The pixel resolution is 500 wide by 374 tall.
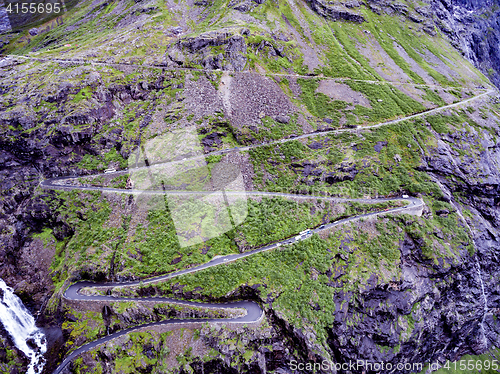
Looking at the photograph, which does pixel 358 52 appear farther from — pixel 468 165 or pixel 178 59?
pixel 178 59

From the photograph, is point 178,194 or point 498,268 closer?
point 178,194

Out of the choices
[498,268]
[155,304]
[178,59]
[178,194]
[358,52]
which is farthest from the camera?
[358,52]

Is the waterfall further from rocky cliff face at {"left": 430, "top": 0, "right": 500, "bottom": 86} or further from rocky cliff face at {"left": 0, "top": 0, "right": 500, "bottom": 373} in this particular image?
rocky cliff face at {"left": 430, "top": 0, "right": 500, "bottom": 86}

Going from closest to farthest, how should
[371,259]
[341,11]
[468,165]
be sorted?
[371,259] < [468,165] < [341,11]

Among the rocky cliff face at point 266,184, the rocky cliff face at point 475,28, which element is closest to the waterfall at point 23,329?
the rocky cliff face at point 266,184

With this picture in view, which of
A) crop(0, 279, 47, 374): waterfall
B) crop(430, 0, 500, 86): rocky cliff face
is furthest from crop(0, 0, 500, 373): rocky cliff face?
crop(430, 0, 500, 86): rocky cliff face

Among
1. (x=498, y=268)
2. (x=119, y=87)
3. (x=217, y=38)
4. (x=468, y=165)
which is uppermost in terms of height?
(x=217, y=38)

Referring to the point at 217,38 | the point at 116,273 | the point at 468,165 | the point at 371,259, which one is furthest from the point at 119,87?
the point at 468,165

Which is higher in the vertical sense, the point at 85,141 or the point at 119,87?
the point at 119,87
